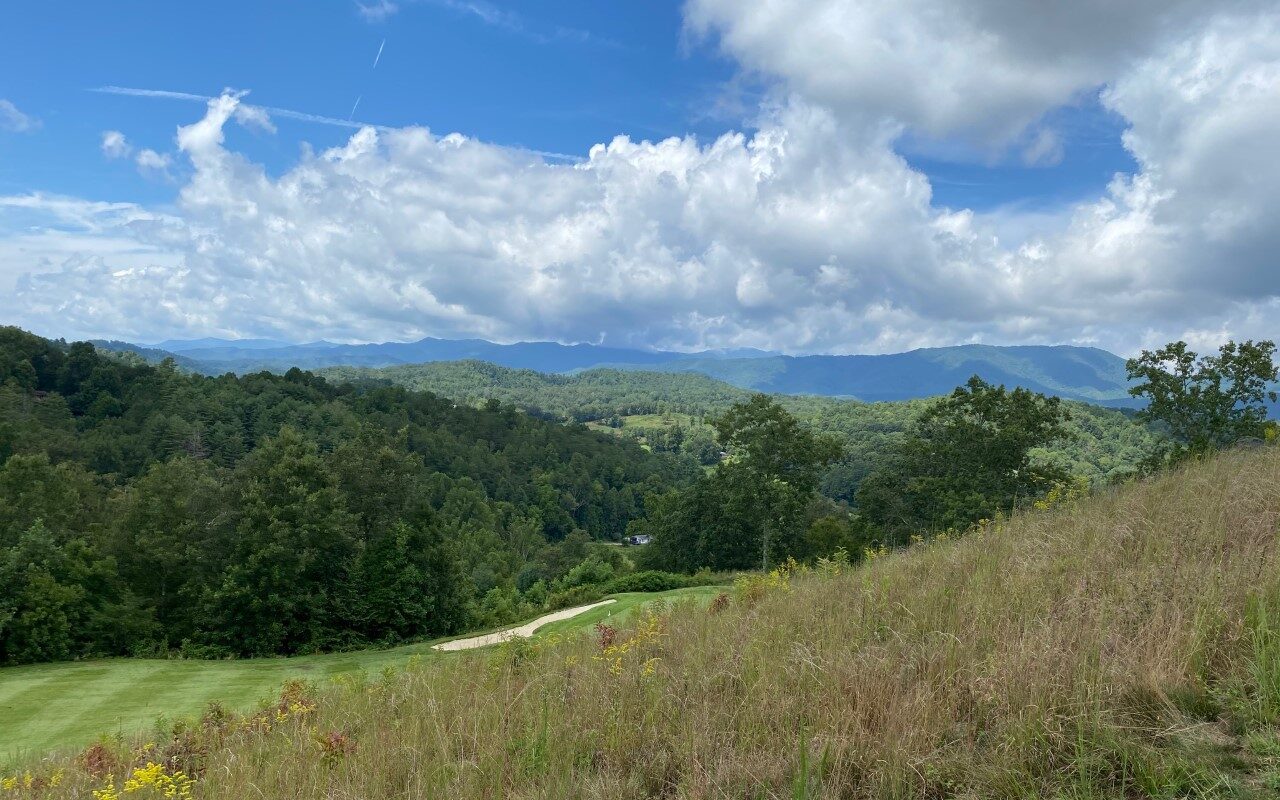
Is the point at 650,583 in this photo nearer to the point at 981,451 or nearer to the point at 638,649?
the point at 981,451

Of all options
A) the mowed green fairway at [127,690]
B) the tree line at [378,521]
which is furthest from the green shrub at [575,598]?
the mowed green fairway at [127,690]

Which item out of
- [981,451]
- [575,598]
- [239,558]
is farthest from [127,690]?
[981,451]

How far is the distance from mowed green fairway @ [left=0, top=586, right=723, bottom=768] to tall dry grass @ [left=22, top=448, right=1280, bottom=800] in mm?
3341

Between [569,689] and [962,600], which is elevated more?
[962,600]

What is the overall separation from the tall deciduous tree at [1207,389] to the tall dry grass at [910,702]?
23.8 meters

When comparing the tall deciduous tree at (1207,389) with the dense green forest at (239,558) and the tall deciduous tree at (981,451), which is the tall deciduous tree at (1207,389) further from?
the dense green forest at (239,558)

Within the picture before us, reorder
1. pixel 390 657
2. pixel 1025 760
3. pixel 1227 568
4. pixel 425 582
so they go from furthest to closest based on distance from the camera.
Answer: pixel 425 582 → pixel 390 657 → pixel 1227 568 → pixel 1025 760

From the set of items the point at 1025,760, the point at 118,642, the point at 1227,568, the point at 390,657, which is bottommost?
the point at 118,642

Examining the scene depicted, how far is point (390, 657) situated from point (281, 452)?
12372 mm

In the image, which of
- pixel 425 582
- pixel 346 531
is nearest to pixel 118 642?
pixel 346 531

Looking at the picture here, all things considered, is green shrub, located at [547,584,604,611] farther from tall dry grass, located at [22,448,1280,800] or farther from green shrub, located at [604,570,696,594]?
tall dry grass, located at [22,448,1280,800]

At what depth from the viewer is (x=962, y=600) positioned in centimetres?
455

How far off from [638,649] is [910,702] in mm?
2589

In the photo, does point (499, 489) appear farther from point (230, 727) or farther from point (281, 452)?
point (230, 727)
